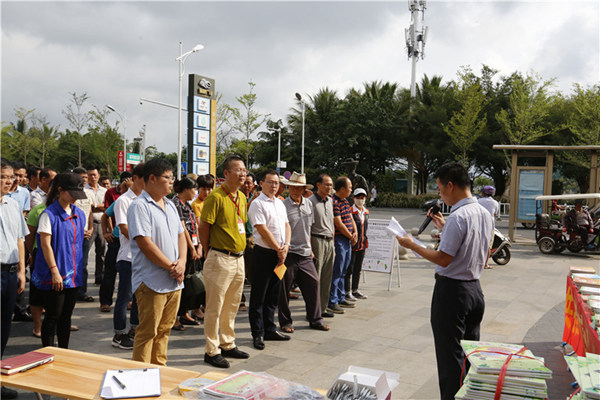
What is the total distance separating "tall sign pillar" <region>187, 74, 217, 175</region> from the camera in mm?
13328

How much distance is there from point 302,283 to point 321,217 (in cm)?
90

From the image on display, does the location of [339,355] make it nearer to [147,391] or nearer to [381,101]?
[147,391]

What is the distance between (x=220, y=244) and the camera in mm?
4332

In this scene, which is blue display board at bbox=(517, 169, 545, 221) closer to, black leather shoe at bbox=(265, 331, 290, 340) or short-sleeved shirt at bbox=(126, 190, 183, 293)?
black leather shoe at bbox=(265, 331, 290, 340)

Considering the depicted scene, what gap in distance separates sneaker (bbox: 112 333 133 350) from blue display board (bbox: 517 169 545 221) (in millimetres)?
14254

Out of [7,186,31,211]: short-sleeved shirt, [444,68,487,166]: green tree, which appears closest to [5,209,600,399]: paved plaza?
[7,186,31,211]: short-sleeved shirt

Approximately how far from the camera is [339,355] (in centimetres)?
479

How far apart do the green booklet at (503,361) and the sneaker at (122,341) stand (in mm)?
→ 3644

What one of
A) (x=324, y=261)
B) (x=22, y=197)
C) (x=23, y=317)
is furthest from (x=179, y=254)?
(x=23, y=317)

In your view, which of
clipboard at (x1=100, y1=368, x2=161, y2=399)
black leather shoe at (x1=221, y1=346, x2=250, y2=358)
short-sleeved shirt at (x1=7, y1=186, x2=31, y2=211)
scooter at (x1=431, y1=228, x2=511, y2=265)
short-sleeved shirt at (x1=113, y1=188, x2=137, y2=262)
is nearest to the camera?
clipboard at (x1=100, y1=368, x2=161, y2=399)

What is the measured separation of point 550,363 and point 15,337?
5625 mm

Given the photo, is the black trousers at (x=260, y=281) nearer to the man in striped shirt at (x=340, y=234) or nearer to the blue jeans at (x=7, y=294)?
the man in striped shirt at (x=340, y=234)

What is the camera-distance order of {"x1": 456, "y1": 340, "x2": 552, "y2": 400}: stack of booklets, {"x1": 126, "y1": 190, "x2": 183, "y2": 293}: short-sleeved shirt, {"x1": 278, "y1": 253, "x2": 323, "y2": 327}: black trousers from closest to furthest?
{"x1": 456, "y1": 340, "x2": 552, "y2": 400}: stack of booklets < {"x1": 126, "y1": 190, "x2": 183, "y2": 293}: short-sleeved shirt < {"x1": 278, "y1": 253, "x2": 323, "y2": 327}: black trousers

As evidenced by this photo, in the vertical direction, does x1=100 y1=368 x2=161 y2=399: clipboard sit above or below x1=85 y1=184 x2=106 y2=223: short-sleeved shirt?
below
